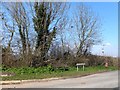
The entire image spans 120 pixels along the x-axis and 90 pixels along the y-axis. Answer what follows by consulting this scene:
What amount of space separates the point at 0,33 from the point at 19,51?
2.70m

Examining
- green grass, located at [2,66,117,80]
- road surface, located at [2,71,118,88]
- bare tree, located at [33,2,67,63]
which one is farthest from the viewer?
bare tree, located at [33,2,67,63]

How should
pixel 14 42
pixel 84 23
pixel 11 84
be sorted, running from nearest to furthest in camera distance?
pixel 11 84 < pixel 14 42 < pixel 84 23

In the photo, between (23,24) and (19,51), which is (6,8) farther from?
(19,51)

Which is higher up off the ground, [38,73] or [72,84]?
[72,84]

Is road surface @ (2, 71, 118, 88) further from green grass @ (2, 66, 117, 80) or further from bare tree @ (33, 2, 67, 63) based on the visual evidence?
bare tree @ (33, 2, 67, 63)

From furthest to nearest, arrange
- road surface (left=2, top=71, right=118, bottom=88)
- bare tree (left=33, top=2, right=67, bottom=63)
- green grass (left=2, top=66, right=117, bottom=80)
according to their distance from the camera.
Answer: bare tree (left=33, top=2, right=67, bottom=63) → green grass (left=2, top=66, right=117, bottom=80) → road surface (left=2, top=71, right=118, bottom=88)

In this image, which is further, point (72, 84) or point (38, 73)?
point (38, 73)

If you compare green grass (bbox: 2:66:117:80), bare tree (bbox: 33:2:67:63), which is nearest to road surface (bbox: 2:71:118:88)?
green grass (bbox: 2:66:117:80)

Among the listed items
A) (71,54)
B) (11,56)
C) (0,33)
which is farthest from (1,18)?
(71,54)

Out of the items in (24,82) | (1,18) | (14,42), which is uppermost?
(1,18)

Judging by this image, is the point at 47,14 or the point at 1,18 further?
the point at 47,14

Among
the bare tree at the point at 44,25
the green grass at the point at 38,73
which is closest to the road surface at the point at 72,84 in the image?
the green grass at the point at 38,73

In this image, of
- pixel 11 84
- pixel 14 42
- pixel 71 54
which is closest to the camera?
pixel 11 84

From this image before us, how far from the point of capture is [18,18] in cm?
3017
